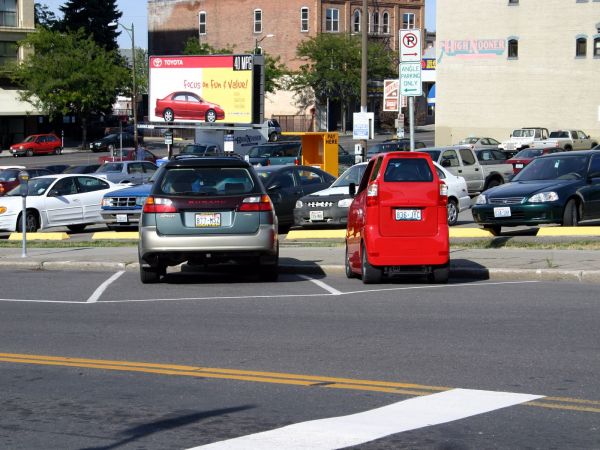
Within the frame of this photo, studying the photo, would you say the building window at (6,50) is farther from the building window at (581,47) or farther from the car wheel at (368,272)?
the car wheel at (368,272)

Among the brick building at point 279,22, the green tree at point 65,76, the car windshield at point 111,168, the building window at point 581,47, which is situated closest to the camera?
the car windshield at point 111,168

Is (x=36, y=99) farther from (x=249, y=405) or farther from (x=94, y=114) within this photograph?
(x=249, y=405)

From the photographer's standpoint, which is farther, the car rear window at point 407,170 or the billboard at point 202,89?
the billboard at point 202,89

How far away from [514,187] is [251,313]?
32.5 ft

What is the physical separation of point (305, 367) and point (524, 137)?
180 feet

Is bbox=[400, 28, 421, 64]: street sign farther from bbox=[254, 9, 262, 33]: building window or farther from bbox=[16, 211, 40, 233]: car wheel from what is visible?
bbox=[254, 9, 262, 33]: building window

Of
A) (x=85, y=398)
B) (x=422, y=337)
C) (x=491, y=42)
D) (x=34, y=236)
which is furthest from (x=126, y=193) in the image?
(x=491, y=42)

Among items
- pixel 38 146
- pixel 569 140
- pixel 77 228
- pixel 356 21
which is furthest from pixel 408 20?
pixel 77 228

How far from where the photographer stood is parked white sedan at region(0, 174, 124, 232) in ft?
86.1

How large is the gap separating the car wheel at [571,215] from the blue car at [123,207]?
10.5m

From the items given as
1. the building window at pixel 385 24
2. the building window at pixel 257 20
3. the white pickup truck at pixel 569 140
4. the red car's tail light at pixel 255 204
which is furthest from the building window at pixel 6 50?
the red car's tail light at pixel 255 204

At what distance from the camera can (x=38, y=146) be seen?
75188mm

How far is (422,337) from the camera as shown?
10.5 meters

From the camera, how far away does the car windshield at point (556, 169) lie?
21.1m
